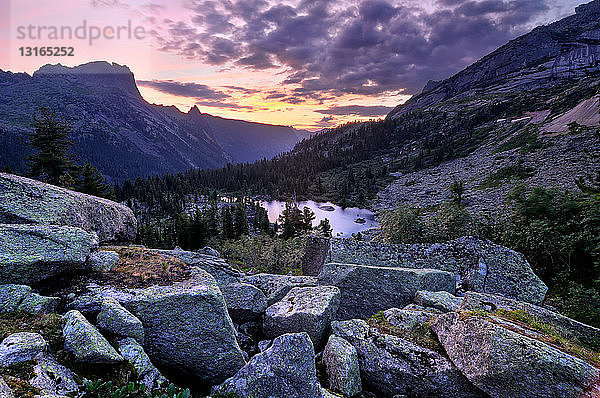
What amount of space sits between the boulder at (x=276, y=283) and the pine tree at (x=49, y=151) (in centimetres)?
3239

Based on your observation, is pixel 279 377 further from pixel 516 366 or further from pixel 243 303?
pixel 516 366

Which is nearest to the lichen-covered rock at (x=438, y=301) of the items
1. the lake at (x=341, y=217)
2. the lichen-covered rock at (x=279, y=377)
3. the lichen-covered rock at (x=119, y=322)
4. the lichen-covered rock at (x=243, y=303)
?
the lichen-covered rock at (x=279, y=377)

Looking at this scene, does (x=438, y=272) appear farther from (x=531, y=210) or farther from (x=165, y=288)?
(x=531, y=210)

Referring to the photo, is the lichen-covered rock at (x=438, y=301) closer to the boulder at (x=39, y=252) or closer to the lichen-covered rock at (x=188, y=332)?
the lichen-covered rock at (x=188, y=332)

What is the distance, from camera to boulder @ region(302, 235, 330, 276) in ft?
59.8

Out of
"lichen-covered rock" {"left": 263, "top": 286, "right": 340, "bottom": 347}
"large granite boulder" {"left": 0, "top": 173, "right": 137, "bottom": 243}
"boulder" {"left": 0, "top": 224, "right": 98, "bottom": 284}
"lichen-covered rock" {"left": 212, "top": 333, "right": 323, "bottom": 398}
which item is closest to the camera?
"lichen-covered rock" {"left": 212, "top": 333, "right": 323, "bottom": 398}

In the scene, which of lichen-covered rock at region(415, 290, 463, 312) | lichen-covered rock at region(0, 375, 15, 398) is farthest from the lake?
lichen-covered rock at region(0, 375, 15, 398)

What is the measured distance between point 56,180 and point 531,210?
51740mm

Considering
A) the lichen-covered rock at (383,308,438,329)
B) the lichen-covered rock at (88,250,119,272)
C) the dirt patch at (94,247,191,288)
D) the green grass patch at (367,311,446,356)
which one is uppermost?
the lichen-covered rock at (88,250,119,272)

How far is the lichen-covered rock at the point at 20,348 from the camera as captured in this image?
4863 mm

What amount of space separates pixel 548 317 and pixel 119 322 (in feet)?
42.2

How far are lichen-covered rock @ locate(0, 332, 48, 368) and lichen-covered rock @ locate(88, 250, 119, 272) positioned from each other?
3544mm

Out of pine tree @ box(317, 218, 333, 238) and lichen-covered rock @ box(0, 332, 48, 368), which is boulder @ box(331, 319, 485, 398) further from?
pine tree @ box(317, 218, 333, 238)

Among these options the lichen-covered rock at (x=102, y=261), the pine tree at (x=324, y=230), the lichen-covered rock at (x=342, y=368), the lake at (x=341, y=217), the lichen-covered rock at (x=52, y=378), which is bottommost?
the lake at (x=341, y=217)
